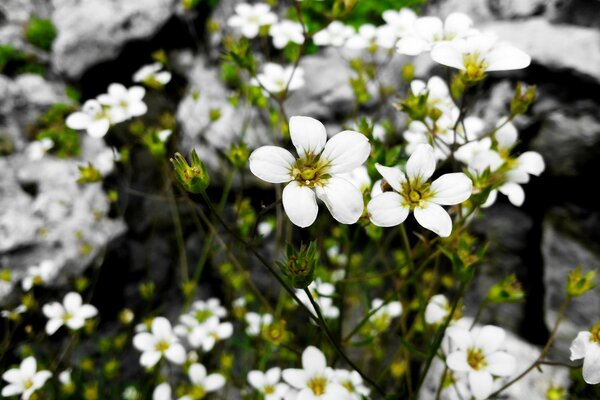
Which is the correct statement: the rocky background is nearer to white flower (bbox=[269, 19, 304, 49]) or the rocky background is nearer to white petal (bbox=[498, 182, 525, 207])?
white flower (bbox=[269, 19, 304, 49])

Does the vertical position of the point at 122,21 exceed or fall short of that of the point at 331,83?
it exceeds it

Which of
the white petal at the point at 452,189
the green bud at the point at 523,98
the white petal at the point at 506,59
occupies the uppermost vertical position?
the white petal at the point at 506,59

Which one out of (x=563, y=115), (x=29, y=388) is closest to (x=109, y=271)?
(x=29, y=388)

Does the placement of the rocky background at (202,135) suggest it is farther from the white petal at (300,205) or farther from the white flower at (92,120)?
the white petal at (300,205)

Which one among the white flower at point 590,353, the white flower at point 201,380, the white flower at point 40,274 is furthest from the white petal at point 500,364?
the white flower at point 40,274

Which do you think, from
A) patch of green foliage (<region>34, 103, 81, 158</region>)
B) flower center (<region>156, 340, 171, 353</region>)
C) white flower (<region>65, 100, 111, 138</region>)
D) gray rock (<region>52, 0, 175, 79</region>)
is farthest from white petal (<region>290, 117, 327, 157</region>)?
gray rock (<region>52, 0, 175, 79</region>)

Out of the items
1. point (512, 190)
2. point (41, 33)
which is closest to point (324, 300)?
point (512, 190)

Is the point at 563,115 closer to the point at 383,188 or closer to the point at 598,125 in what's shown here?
the point at 598,125
